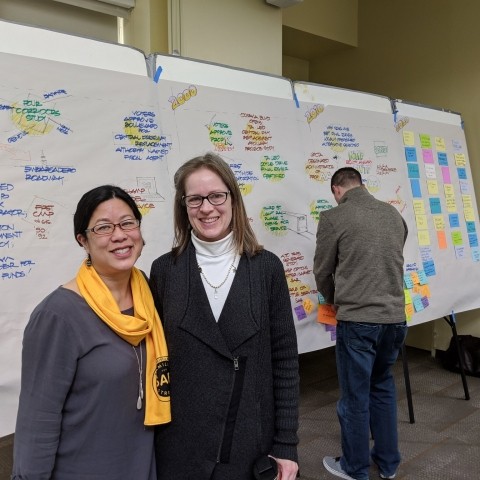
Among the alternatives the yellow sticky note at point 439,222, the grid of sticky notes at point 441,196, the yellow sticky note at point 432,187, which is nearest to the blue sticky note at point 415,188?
the grid of sticky notes at point 441,196

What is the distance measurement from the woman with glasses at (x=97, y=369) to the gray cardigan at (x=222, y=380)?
0.15 feet

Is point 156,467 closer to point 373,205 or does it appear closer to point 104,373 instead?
point 104,373

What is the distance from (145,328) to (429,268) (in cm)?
250

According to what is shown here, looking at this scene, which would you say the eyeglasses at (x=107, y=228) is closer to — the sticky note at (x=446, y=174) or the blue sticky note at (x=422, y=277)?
the blue sticky note at (x=422, y=277)

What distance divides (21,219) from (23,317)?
345 mm

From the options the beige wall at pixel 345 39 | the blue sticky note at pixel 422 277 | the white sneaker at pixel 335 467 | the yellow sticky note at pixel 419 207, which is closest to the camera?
the white sneaker at pixel 335 467

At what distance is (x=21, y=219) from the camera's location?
5.37 ft

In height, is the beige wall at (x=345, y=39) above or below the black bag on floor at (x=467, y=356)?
above

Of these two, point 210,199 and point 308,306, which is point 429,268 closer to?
point 308,306

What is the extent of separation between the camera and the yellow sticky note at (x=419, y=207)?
10.2 ft

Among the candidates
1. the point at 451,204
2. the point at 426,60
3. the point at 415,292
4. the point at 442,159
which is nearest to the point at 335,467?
the point at 415,292

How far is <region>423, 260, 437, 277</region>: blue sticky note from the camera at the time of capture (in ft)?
9.99

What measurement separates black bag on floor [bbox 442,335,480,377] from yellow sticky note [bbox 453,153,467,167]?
53.0 inches

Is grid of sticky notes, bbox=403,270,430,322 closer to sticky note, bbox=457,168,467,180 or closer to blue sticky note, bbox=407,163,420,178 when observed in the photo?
blue sticky note, bbox=407,163,420,178
